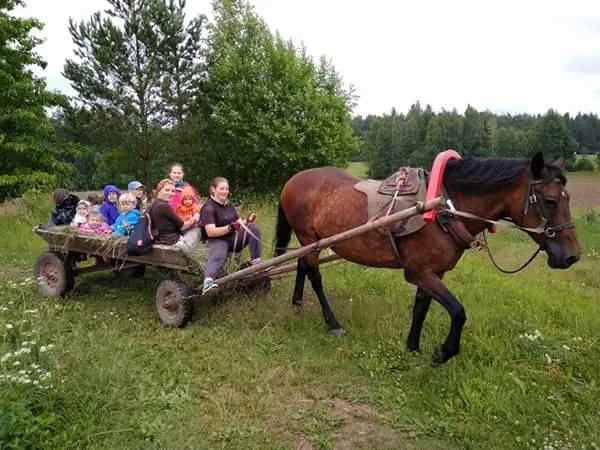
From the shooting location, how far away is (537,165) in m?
3.42

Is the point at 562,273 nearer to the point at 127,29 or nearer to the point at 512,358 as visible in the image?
the point at 512,358

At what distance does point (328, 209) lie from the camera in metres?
4.88

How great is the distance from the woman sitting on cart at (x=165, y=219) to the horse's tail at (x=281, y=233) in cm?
118

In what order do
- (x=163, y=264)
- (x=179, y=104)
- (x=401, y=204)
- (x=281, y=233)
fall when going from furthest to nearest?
(x=179, y=104)
(x=281, y=233)
(x=163, y=264)
(x=401, y=204)

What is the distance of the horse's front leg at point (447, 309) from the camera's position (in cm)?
366

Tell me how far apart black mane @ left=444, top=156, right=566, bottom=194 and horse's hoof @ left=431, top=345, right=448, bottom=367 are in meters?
1.31

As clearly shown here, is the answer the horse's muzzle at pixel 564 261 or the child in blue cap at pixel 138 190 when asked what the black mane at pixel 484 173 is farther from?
the child in blue cap at pixel 138 190

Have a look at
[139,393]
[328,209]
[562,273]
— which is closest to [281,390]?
[139,393]

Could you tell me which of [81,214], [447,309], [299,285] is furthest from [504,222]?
[81,214]

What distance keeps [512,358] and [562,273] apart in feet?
15.8

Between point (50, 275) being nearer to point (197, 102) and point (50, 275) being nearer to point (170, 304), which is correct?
point (170, 304)

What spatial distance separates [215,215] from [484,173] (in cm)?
272

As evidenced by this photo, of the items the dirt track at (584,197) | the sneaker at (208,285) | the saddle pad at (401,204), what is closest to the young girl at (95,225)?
the sneaker at (208,285)

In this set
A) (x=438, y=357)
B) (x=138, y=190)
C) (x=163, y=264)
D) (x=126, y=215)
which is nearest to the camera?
(x=438, y=357)
